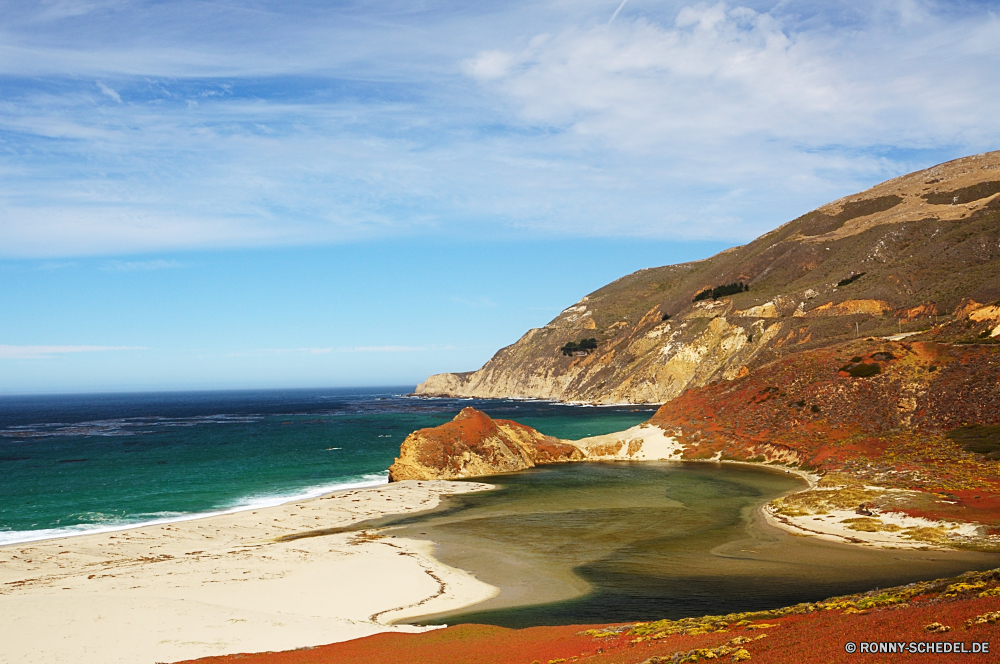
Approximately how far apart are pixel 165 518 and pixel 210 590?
2233 cm

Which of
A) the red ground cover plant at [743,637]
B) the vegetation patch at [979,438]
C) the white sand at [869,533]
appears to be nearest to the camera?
the red ground cover plant at [743,637]

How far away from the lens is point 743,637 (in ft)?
55.8

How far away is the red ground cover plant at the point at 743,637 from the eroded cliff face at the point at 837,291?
202ft

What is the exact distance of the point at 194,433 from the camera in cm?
11531

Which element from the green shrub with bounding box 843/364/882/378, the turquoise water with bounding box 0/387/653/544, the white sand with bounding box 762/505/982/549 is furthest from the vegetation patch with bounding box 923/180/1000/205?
the white sand with bounding box 762/505/982/549

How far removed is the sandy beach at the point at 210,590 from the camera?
20797mm

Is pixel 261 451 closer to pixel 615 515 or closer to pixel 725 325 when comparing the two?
pixel 615 515

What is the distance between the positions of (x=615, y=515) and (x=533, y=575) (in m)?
15.3

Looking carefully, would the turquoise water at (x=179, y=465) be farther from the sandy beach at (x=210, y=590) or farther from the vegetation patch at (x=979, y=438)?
the vegetation patch at (x=979, y=438)

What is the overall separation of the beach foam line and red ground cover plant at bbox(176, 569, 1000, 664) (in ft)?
92.9

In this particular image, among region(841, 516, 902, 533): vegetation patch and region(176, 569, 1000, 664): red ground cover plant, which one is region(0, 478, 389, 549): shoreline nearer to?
region(176, 569, 1000, 664): red ground cover plant

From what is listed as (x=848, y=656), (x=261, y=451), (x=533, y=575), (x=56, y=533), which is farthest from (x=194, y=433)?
(x=848, y=656)

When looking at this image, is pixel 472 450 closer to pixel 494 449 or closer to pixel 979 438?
pixel 494 449

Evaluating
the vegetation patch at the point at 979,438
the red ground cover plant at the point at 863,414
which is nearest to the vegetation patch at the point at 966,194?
the red ground cover plant at the point at 863,414
